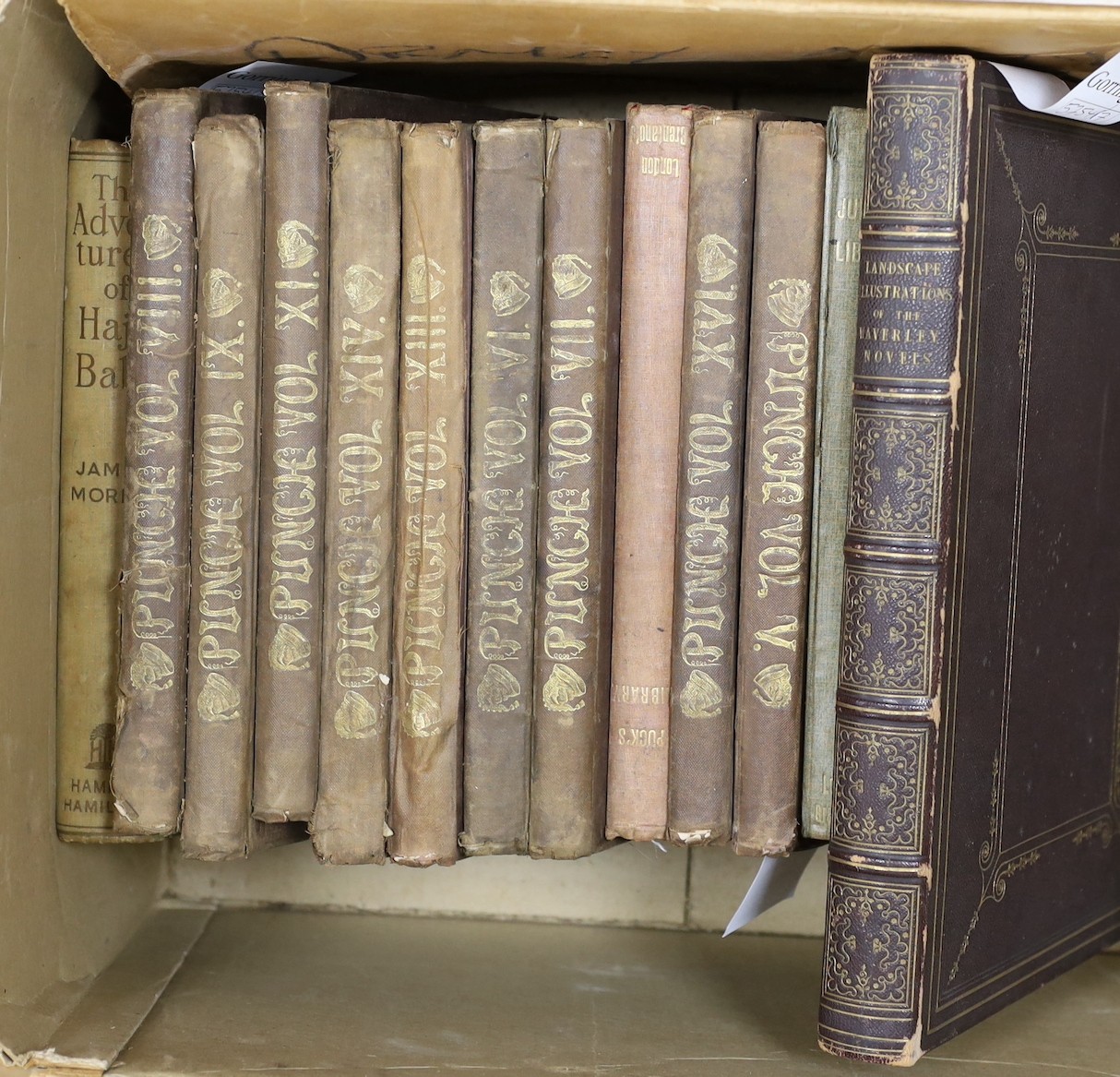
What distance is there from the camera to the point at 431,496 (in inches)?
30.4

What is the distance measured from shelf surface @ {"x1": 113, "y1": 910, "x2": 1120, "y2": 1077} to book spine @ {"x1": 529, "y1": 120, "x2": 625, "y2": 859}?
146mm

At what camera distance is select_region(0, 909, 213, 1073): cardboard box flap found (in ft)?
2.52

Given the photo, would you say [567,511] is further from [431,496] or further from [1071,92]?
[1071,92]

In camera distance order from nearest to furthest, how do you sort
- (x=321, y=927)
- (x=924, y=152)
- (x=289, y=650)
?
(x=924, y=152)
(x=289, y=650)
(x=321, y=927)

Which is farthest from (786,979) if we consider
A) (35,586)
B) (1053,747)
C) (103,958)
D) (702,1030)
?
(35,586)

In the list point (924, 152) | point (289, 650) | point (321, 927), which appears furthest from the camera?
point (321, 927)

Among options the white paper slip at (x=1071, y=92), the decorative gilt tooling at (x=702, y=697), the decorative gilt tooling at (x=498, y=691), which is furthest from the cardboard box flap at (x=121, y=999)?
the white paper slip at (x=1071, y=92)

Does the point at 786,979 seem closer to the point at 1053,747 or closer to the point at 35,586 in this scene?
the point at 1053,747

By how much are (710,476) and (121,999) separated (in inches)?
21.3

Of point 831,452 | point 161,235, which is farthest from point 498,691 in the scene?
point 161,235

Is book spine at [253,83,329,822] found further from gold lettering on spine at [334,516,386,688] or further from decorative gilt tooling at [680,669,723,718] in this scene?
decorative gilt tooling at [680,669,723,718]

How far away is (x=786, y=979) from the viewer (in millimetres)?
953

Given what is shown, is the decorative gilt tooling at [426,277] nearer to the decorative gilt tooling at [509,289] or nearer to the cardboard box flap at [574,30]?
the decorative gilt tooling at [509,289]

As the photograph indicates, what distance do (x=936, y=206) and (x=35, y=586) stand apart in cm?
60
